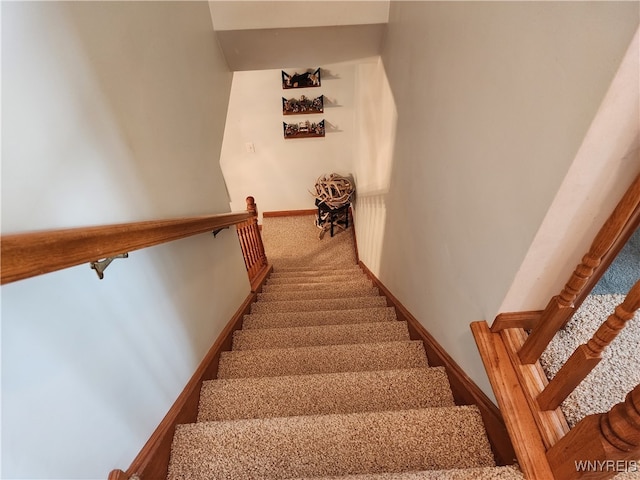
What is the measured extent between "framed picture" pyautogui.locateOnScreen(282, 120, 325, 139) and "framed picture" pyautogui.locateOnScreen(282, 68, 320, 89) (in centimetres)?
49

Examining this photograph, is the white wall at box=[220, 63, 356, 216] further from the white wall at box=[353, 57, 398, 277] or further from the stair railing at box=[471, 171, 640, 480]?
the stair railing at box=[471, 171, 640, 480]

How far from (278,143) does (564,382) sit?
4223 millimetres

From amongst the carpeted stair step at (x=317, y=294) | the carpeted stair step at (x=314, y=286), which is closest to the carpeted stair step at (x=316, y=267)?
the carpeted stair step at (x=314, y=286)

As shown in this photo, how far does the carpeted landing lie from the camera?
890 millimetres

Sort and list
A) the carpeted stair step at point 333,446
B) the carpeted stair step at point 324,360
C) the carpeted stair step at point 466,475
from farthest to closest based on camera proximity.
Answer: the carpeted stair step at point 324,360 < the carpeted stair step at point 333,446 < the carpeted stair step at point 466,475

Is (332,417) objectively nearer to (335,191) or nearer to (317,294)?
(317,294)

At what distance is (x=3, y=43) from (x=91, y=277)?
49 centimetres

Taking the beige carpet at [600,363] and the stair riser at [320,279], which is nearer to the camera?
the beige carpet at [600,363]

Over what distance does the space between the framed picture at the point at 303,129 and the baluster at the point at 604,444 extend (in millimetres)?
4106

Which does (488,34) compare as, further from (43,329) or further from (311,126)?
(311,126)

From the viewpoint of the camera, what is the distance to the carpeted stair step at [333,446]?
0.89 meters

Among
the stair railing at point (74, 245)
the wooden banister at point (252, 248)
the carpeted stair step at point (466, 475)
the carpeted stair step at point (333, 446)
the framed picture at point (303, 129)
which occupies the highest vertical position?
the stair railing at point (74, 245)

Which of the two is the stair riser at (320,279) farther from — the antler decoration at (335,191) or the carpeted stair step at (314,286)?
the antler decoration at (335,191)

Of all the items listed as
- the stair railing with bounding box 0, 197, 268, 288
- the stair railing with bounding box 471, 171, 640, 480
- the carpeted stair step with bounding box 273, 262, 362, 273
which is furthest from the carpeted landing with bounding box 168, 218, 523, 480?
the carpeted stair step with bounding box 273, 262, 362, 273
